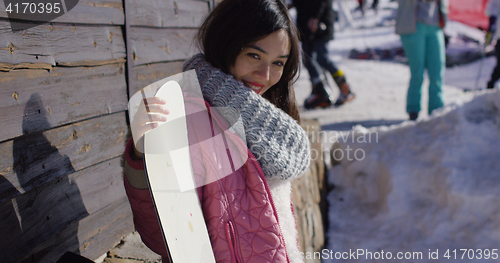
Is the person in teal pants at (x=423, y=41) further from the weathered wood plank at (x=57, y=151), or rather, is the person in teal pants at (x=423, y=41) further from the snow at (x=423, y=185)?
the weathered wood plank at (x=57, y=151)

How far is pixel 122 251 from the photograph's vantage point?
170 centimetres

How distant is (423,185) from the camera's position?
8.56 feet

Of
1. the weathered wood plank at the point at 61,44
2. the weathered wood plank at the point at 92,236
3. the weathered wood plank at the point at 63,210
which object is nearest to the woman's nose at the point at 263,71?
the weathered wood plank at the point at 61,44

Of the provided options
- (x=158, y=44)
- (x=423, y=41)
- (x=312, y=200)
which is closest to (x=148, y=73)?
(x=158, y=44)

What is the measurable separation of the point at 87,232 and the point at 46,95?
2.08 feet

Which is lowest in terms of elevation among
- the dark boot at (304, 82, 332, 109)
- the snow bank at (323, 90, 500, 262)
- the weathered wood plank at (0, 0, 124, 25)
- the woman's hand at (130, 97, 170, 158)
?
the dark boot at (304, 82, 332, 109)

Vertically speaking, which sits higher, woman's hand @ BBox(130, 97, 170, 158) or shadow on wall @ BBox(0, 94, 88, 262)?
woman's hand @ BBox(130, 97, 170, 158)

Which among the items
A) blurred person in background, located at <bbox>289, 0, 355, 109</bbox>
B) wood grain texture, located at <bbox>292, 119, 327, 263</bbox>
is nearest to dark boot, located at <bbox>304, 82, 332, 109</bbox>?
blurred person in background, located at <bbox>289, 0, 355, 109</bbox>

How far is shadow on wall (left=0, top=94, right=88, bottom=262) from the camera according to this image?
117 centimetres

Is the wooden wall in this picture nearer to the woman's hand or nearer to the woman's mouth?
the woman's hand

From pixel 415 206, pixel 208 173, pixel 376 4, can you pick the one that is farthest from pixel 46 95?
pixel 376 4

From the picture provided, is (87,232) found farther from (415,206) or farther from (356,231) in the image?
(415,206)

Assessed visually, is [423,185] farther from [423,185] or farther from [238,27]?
[238,27]

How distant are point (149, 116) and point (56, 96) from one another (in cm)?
65
